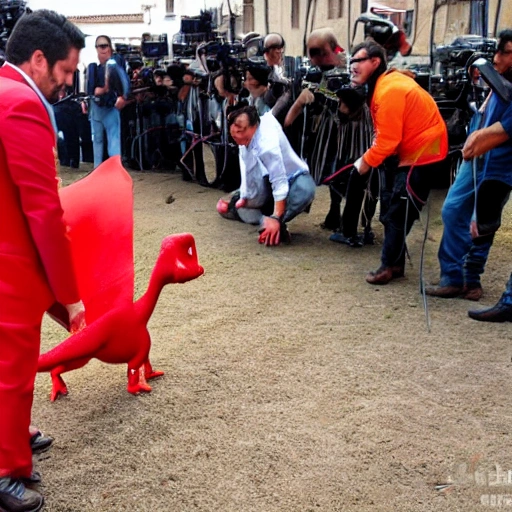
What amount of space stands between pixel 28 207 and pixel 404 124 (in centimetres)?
272

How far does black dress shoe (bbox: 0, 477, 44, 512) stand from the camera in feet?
6.71

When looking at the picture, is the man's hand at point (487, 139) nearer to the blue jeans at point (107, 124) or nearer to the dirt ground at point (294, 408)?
the dirt ground at point (294, 408)

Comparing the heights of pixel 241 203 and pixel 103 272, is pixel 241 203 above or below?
below

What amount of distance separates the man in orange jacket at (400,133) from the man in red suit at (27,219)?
231 cm

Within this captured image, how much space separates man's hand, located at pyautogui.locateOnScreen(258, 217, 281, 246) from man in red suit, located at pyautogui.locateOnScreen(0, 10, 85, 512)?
3.03 meters

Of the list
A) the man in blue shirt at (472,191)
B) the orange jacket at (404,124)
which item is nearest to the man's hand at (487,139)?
the man in blue shirt at (472,191)

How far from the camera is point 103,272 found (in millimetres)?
2490

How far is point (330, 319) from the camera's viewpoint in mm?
3707

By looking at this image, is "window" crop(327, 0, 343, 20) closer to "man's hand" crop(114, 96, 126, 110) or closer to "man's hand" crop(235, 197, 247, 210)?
"man's hand" crop(114, 96, 126, 110)

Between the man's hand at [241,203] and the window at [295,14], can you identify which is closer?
the man's hand at [241,203]

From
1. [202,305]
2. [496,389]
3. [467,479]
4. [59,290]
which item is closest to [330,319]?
[202,305]

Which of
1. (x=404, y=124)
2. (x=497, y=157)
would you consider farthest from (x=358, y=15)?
(x=497, y=157)

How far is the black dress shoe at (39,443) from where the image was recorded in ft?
8.10

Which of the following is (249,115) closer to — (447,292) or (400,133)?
(400,133)
